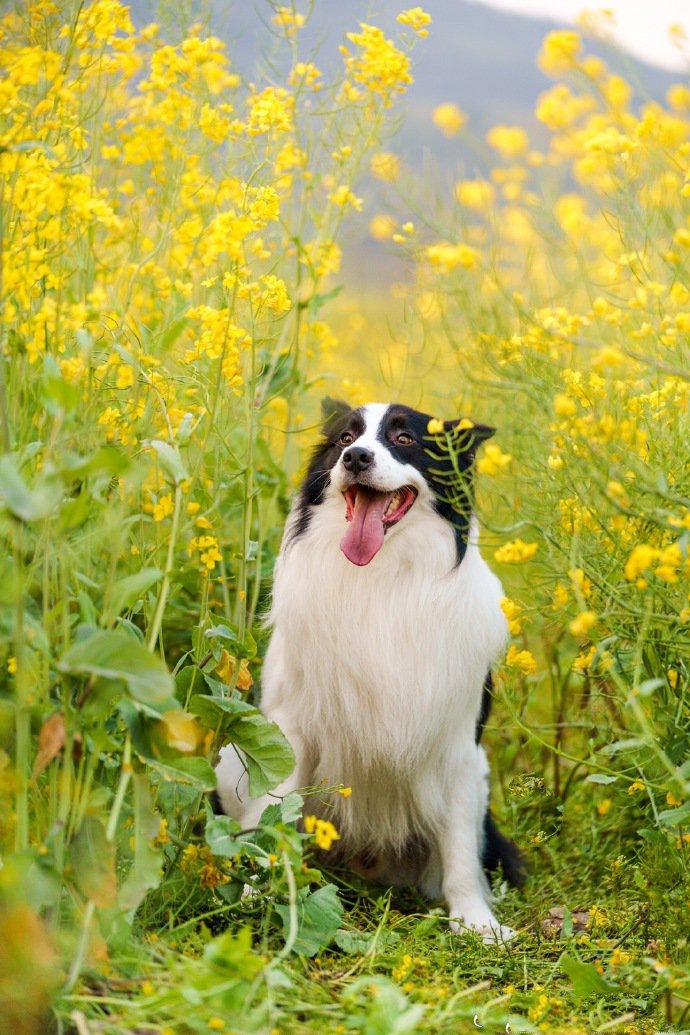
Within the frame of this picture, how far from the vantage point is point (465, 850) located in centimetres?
366

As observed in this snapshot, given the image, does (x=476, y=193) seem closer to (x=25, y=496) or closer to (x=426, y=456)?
(x=426, y=456)

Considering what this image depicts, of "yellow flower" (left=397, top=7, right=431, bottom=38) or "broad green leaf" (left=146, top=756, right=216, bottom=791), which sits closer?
"broad green leaf" (left=146, top=756, right=216, bottom=791)

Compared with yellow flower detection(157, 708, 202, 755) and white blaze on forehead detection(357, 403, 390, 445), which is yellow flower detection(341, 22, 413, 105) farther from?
yellow flower detection(157, 708, 202, 755)

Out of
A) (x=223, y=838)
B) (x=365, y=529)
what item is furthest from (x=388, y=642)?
(x=223, y=838)

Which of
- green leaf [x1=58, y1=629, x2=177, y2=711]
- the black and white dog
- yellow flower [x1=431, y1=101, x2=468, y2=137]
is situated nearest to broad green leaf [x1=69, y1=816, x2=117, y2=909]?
green leaf [x1=58, y1=629, x2=177, y2=711]

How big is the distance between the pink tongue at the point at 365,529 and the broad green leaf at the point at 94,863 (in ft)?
4.67

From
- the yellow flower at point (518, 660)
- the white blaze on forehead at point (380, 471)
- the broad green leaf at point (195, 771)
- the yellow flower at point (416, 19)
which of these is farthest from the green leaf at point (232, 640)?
the yellow flower at point (416, 19)

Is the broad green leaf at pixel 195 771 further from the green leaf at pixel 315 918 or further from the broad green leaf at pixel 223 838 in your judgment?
the green leaf at pixel 315 918

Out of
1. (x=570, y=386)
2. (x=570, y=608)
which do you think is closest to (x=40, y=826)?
(x=570, y=608)

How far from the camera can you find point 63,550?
7.47 ft

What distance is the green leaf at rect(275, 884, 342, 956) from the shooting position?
110 inches

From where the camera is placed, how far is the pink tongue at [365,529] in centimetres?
347

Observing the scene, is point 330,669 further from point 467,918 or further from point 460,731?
point 467,918

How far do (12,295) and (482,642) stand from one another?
68.0 inches
